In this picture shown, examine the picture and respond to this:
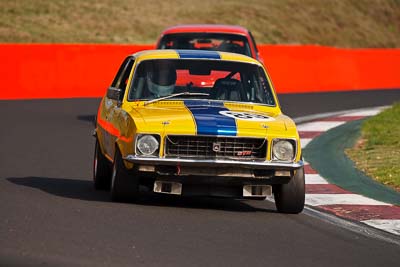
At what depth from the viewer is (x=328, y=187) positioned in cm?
1303

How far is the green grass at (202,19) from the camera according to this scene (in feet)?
137

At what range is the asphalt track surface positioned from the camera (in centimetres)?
815

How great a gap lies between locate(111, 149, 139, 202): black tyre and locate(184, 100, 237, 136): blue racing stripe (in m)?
0.69

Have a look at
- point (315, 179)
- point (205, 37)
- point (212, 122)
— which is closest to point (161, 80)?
point (212, 122)

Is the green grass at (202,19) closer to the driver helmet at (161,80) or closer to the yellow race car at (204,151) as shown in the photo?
the driver helmet at (161,80)

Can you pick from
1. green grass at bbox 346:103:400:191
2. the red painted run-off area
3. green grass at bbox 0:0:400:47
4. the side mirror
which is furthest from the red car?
green grass at bbox 0:0:400:47

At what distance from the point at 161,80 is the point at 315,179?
2779mm

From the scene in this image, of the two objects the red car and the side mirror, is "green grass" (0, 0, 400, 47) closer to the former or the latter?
the red car

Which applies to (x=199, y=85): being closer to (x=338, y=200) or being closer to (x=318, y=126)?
(x=338, y=200)

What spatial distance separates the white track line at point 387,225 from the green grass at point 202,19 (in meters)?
29.6

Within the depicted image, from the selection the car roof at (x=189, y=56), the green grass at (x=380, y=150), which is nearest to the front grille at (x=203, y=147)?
the car roof at (x=189, y=56)

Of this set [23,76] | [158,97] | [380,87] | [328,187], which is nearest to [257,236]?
[158,97]

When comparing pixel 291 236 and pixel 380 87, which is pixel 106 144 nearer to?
pixel 291 236

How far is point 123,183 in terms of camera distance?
34.6ft
